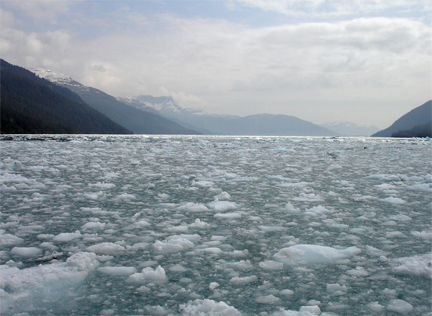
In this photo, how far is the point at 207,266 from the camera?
8.80 ft

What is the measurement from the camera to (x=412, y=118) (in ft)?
461

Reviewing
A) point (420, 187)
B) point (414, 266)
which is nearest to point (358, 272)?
point (414, 266)

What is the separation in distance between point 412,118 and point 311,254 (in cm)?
16639

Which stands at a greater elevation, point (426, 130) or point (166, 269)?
point (426, 130)

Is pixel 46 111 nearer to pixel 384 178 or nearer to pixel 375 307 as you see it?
pixel 384 178

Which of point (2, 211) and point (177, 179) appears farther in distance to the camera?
point (177, 179)

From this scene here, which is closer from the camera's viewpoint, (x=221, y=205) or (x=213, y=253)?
(x=213, y=253)

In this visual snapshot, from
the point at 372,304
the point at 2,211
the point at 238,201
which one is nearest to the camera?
the point at 372,304

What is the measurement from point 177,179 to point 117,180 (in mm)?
1425

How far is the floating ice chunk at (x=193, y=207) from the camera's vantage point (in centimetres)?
462

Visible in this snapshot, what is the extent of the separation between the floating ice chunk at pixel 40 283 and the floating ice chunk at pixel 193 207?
A: 202cm

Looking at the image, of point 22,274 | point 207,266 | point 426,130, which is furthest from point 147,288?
point 426,130

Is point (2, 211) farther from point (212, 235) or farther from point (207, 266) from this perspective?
point (207, 266)

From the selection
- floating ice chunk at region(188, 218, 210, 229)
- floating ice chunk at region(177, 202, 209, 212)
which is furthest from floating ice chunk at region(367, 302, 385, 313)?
floating ice chunk at region(177, 202, 209, 212)
